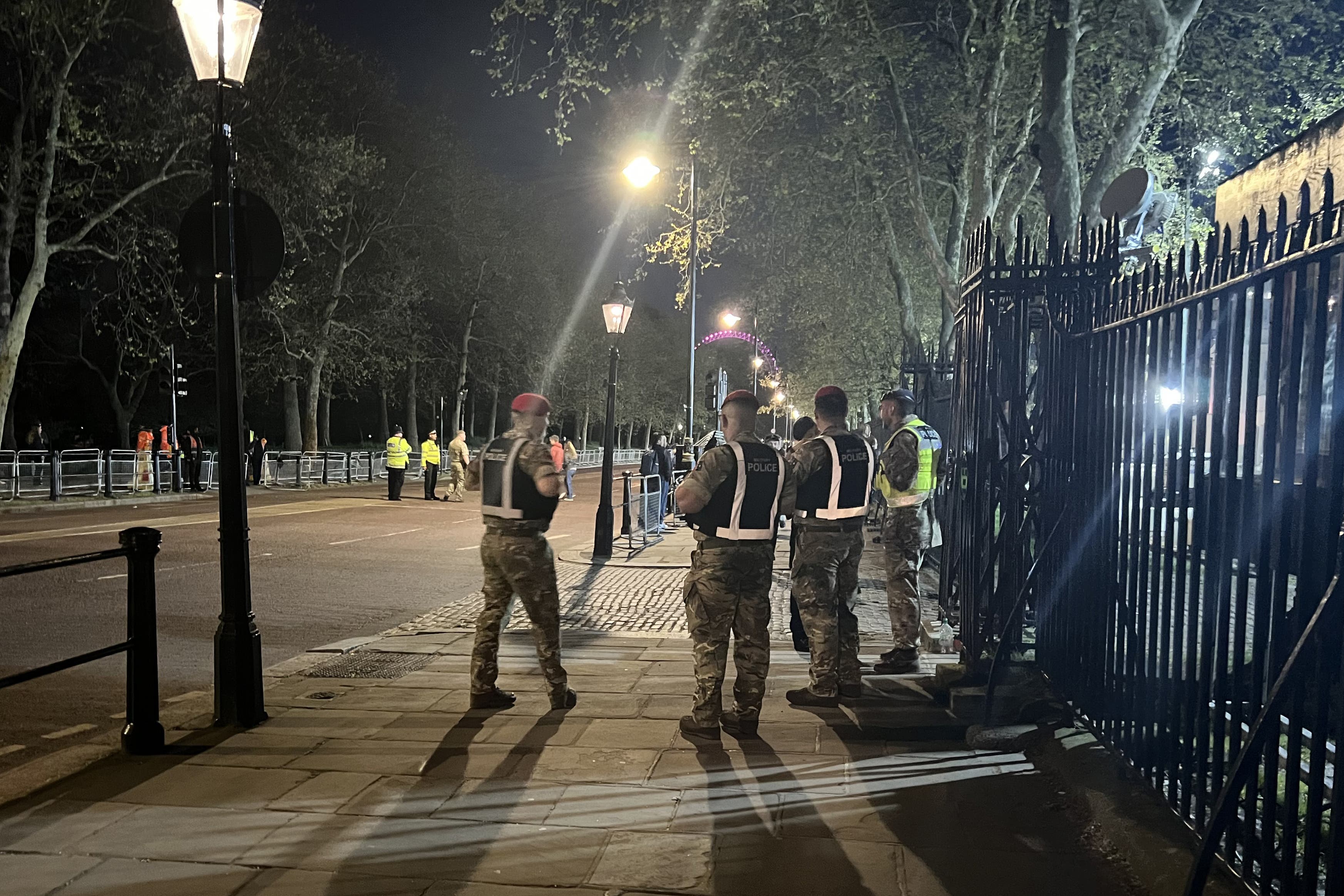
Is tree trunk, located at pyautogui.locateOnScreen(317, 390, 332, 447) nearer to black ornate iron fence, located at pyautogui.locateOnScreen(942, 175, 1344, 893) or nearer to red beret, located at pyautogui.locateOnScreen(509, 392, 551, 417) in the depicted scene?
red beret, located at pyautogui.locateOnScreen(509, 392, 551, 417)

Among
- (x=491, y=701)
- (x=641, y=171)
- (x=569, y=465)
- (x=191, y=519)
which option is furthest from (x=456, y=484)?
(x=491, y=701)

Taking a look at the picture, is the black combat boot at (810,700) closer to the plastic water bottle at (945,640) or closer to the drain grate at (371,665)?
the plastic water bottle at (945,640)

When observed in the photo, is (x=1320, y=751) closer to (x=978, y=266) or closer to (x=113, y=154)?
(x=978, y=266)

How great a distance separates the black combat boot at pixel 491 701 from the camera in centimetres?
568

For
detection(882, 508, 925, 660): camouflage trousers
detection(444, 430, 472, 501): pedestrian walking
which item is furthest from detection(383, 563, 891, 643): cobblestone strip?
detection(444, 430, 472, 501): pedestrian walking

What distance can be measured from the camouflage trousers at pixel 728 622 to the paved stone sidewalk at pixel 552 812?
0.26m

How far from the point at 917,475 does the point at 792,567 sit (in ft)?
4.54

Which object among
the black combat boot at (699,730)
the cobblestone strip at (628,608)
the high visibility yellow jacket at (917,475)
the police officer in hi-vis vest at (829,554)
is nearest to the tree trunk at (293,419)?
the cobblestone strip at (628,608)

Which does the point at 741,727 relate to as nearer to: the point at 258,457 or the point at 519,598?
the point at 519,598

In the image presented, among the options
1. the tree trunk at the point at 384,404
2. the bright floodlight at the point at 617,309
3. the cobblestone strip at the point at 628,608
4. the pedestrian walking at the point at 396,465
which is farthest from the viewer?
the tree trunk at the point at 384,404

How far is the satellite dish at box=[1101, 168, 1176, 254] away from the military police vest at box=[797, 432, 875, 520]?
2662 millimetres

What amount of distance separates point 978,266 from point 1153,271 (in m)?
1.60

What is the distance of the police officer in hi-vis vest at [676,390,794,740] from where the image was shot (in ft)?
16.8

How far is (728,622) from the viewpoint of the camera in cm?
516
